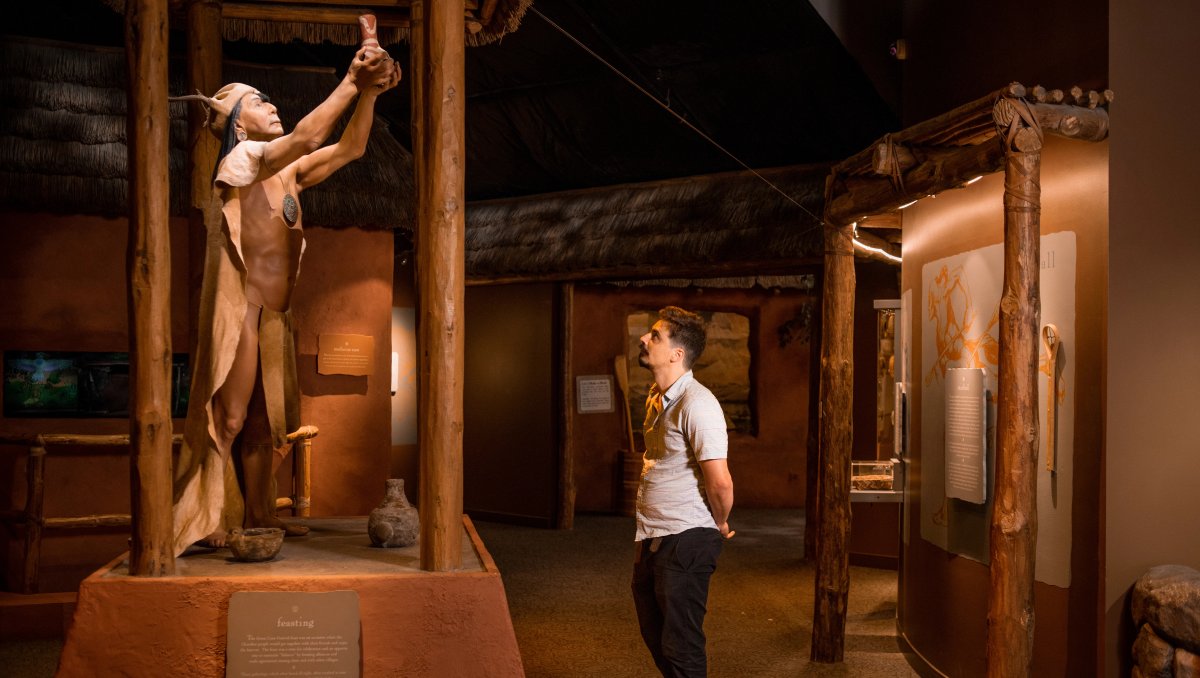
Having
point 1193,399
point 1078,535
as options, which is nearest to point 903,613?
point 1078,535

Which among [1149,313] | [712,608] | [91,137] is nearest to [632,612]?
[712,608]

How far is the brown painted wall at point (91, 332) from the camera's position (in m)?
6.59

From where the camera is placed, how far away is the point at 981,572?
197 inches

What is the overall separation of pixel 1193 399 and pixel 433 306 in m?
2.94

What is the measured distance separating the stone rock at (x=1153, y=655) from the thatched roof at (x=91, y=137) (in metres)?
5.56

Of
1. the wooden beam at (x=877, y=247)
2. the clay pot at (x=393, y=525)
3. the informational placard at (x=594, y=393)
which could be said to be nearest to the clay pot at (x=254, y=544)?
the clay pot at (x=393, y=525)

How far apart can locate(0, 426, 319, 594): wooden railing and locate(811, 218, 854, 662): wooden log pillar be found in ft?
9.58

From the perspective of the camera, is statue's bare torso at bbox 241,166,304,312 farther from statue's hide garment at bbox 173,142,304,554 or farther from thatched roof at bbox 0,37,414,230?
thatched roof at bbox 0,37,414,230

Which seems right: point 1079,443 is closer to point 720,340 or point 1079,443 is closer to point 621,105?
point 621,105

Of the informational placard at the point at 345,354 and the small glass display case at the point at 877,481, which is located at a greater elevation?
the informational placard at the point at 345,354

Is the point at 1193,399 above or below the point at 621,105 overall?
below

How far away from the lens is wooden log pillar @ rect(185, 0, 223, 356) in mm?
4711

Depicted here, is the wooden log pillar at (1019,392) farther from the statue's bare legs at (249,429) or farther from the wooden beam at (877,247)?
the wooden beam at (877,247)

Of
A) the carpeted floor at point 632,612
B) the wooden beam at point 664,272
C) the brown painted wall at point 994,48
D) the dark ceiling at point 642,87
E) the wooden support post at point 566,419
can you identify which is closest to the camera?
the brown painted wall at point 994,48
